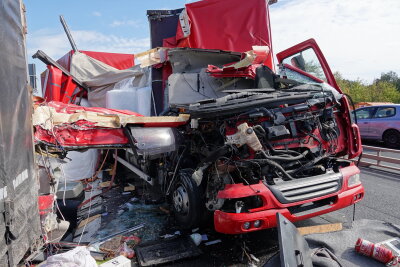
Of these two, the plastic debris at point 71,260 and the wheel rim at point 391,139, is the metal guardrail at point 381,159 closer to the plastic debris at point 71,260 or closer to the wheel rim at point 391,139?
the wheel rim at point 391,139

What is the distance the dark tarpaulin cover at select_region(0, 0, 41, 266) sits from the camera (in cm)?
174

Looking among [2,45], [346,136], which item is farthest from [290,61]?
[2,45]

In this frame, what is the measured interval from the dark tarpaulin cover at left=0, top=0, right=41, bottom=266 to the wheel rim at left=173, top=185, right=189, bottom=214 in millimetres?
1866

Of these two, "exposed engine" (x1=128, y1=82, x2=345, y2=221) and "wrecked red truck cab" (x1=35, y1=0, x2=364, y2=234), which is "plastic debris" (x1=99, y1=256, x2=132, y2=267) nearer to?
"wrecked red truck cab" (x1=35, y1=0, x2=364, y2=234)

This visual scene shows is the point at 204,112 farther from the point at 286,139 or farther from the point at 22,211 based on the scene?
the point at 22,211

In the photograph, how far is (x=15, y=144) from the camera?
75.2 inches

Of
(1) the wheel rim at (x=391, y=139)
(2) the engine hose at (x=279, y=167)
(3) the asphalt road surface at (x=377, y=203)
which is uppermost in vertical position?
(2) the engine hose at (x=279, y=167)

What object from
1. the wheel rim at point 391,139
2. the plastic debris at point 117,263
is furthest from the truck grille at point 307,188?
the wheel rim at point 391,139

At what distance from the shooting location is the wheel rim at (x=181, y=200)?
12.5 feet

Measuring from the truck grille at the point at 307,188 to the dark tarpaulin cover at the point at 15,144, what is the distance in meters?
2.24

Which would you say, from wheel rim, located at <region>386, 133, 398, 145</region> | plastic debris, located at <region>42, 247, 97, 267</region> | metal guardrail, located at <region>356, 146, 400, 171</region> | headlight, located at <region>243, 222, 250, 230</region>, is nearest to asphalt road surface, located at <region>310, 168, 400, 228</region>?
metal guardrail, located at <region>356, 146, 400, 171</region>

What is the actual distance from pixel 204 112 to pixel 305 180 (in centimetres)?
140

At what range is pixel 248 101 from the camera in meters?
3.52

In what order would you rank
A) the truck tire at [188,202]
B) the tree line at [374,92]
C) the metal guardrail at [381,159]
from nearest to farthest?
the truck tire at [188,202]
the metal guardrail at [381,159]
the tree line at [374,92]
